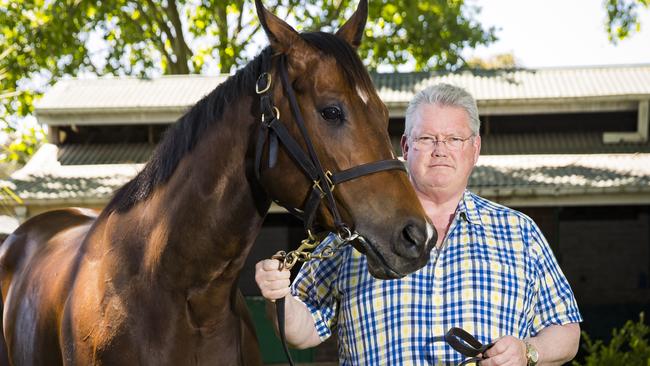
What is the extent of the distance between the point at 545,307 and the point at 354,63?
3.53 ft

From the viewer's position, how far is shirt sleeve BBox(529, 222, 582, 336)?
2477 millimetres

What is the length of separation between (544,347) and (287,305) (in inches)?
34.4

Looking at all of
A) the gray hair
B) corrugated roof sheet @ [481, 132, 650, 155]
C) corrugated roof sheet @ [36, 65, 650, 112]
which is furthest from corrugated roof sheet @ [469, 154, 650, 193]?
the gray hair

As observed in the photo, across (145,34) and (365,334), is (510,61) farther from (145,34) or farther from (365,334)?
(365,334)

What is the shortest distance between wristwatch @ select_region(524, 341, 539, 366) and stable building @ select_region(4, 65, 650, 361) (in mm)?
6079

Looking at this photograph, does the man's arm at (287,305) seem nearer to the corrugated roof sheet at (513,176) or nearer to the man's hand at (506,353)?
the man's hand at (506,353)

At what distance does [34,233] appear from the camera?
4.07 meters

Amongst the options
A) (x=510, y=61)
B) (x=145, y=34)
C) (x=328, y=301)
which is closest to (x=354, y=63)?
(x=328, y=301)

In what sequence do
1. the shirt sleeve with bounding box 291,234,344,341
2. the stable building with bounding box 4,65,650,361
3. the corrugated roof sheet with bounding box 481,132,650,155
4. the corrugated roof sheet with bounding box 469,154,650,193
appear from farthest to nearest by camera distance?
1. the corrugated roof sheet with bounding box 481,132,650,155
2. the stable building with bounding box 4,65,650,361
3. the corrugated roof sheet with bounding box 469,154,650,193
4. the shirt sleeve with bounding box 291,234,344,341

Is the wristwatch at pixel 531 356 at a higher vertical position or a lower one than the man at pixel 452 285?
lower

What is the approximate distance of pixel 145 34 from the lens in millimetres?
Result: 19547

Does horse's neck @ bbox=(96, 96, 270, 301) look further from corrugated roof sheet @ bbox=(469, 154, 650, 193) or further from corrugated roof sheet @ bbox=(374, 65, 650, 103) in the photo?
corrugated roof sheet @ bbox=(374, 65, 650, 103)

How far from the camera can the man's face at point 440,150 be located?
8.09 feet

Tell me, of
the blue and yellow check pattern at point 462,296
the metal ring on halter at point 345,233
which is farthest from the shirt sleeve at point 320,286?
the metal ring on halter at point 345,233
